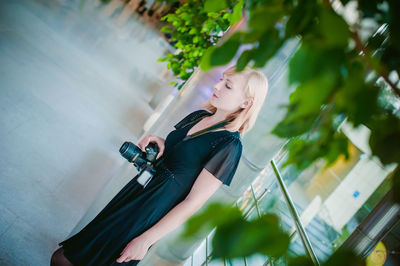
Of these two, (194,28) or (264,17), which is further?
(194,28)

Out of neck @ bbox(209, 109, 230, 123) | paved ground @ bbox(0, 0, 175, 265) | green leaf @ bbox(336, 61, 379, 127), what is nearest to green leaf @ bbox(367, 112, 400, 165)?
green leaf @ bbox(336, 61, 379, 127)

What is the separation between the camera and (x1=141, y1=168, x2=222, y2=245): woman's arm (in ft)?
5.00

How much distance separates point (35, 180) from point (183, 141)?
2298 millimetres

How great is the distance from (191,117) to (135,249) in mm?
934

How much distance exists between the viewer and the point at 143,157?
1811 mm

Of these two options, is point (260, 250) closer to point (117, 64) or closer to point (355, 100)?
point (355, 100)

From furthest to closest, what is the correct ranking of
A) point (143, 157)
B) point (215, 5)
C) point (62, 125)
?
point (62, 125) → point (143, 157) → point (215, 5)

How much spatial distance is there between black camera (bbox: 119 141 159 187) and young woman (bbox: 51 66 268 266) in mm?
55

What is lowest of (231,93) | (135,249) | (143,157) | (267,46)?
(135,249)

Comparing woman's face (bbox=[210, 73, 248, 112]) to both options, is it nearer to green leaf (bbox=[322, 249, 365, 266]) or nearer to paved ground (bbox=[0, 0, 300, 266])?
paved ground (bbox=[0, 0, 300, 266])

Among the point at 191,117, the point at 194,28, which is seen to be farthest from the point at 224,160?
the point at 194,28

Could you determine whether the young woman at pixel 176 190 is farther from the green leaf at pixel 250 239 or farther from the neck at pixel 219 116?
the green leaf at pixel 250 239

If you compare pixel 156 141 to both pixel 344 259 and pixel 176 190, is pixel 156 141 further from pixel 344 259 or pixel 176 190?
pixel 344 259

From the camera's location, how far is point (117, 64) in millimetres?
9469
